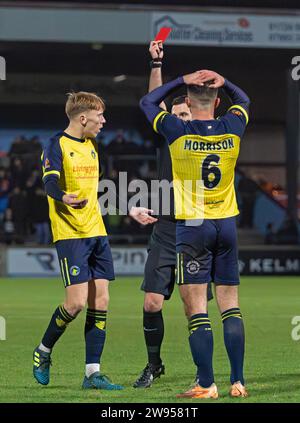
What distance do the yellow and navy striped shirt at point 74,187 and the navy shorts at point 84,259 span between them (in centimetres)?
6

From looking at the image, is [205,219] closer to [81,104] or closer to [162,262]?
[162,262]

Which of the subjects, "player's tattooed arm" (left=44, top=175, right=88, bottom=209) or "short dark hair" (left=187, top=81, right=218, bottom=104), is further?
"player's tattooed arm" (left=44, top=175, right=88, bottom=209)

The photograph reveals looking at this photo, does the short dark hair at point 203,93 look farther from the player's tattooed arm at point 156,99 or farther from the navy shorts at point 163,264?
the navy shorts at point 163,264

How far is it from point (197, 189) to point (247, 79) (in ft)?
76.9

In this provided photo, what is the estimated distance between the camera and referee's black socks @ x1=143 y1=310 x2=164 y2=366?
8562 mm

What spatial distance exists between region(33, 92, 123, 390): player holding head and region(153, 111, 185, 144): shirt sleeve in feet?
3.20

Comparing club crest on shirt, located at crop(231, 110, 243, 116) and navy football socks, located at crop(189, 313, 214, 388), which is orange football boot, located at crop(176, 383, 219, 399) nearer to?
navy football socks, located at crop(189, 313, 214, 388)

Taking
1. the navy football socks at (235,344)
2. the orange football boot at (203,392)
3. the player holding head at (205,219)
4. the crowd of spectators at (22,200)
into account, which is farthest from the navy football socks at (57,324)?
the crowd of spectators at (22,200)

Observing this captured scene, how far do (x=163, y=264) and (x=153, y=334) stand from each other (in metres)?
0.58

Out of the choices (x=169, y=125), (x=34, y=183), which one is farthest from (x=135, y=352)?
(x=34, y=183)

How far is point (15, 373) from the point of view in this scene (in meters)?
8.88

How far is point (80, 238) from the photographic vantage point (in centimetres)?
809

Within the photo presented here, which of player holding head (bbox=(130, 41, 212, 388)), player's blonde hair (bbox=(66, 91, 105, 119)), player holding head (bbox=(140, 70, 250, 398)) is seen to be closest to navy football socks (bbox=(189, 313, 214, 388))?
player holding head (bbox=(140, 70, 250, 398))

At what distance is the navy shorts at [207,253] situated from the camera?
23.9ft
